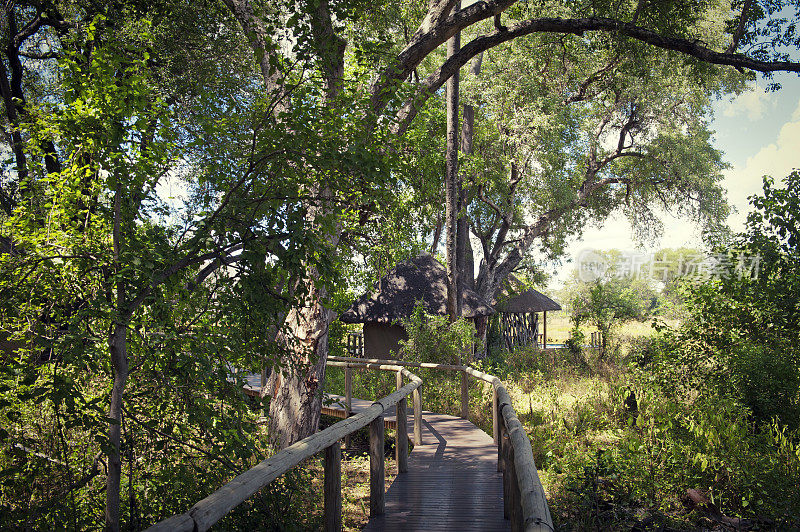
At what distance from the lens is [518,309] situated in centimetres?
2448

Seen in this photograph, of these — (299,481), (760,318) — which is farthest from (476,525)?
(760,318)

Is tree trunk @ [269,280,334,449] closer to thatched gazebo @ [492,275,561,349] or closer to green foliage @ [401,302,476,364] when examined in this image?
green foliage @ [401,302,476,364]

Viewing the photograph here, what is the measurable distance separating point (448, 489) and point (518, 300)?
20.3m

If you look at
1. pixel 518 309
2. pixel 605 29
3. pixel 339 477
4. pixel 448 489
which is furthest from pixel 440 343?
pixel 518 309

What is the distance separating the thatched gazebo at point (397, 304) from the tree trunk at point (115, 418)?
43.8ft

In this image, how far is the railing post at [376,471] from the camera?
461 cm

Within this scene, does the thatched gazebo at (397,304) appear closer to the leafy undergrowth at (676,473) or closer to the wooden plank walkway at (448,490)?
the leafy undergrowth at (676,473)

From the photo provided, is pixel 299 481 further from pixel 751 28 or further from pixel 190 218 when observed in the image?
pixel 751 28

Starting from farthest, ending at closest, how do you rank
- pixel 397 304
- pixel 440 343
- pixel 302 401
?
pixel 397 304
pixel 440 343
pixel 302 401

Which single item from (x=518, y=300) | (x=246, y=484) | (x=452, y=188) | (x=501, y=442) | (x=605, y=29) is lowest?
(x=501, y=442)

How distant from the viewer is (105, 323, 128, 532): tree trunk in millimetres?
3766

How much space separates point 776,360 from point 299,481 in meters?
7.72

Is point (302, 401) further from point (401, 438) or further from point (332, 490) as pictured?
point (332, 490)

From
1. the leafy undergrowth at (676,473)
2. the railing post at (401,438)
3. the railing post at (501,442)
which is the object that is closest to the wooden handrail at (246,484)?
the railing post at (501,442)
